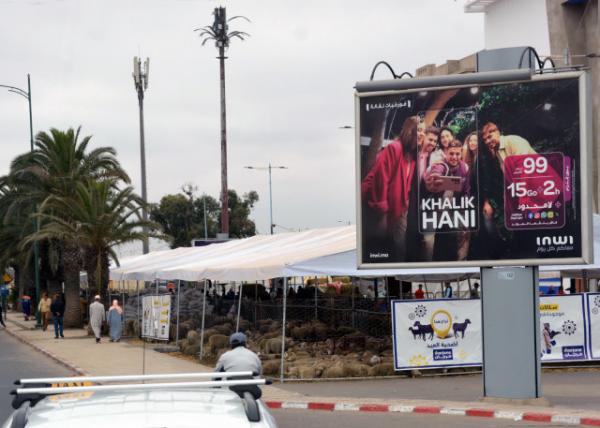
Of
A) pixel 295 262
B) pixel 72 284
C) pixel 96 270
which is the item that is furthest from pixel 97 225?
pixel 295 262

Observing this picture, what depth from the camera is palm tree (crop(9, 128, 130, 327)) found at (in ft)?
157

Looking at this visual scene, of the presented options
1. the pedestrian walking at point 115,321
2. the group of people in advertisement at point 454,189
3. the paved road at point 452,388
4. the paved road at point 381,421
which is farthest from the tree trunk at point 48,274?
the paved road at point 381,421

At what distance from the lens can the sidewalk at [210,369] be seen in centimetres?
1565

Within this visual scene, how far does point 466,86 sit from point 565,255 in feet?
9.67

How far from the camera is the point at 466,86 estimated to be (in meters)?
17.0

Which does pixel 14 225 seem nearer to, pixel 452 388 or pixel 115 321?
pixel 115 321

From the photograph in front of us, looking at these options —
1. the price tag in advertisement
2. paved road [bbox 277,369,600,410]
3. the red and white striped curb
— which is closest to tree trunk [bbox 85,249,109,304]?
paved road [bbox 277,369,600,410]

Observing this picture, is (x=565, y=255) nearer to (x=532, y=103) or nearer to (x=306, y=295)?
(x=532, y=103)

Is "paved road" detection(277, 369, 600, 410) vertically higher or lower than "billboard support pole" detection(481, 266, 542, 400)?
lower

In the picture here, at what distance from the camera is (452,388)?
65.8 ft

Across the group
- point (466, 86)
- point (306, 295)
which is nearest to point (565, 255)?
point (466, 86)

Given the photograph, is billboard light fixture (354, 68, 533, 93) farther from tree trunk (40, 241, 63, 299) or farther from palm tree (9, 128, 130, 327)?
tree trunk (40, 241, 63, 299)

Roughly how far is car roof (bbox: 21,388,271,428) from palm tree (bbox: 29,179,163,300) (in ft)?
125

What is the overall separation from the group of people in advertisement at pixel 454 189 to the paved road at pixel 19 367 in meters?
6.75
